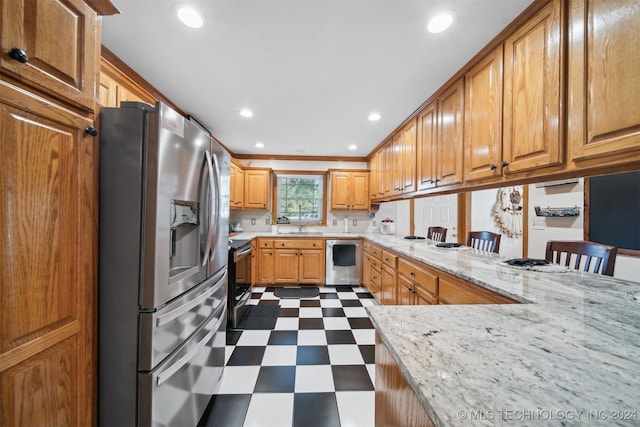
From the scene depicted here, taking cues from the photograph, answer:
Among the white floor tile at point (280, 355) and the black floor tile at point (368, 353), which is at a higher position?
the black floor tile at point (368, 353)

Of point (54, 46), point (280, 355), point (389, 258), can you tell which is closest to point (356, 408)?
point (280, 355)

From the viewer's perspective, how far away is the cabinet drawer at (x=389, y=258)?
251 cm

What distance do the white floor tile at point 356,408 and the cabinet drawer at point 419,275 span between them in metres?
0.86

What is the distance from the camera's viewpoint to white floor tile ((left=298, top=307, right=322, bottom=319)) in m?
2.74

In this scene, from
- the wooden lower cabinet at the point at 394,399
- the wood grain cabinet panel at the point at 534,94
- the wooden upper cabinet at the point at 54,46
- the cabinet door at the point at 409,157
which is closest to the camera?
the wooden lower cabinet at the point at 394,399

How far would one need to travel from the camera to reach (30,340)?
2.28 feet

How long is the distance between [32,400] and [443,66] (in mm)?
2698

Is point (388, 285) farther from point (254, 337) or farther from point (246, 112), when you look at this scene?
point (246, 112)

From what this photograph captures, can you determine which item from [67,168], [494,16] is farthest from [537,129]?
[67,168]

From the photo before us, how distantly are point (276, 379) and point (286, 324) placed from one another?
33.0 inches

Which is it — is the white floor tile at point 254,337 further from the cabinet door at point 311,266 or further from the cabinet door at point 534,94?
the cabinet door at point 534,94

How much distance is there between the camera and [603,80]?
3.10ft

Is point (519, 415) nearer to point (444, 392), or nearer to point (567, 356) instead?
point (444, 392)

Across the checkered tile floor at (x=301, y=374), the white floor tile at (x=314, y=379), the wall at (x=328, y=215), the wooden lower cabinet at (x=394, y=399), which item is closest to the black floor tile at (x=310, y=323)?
the checkered tile floor at (x=301, y=374)
